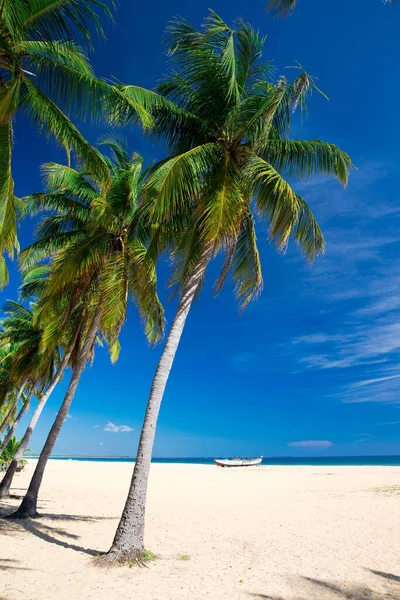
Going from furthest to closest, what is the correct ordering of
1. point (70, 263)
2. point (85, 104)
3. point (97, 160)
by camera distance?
1. point (70, 263)
2. point (97, 160)
3. point (85, 104)

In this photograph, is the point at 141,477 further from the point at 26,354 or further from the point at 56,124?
the point at 26,354

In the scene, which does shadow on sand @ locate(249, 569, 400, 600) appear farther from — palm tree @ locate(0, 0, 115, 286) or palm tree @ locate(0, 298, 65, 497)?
palm tree @ locate(0, 298, 65, 497)

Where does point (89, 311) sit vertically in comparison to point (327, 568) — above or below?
above

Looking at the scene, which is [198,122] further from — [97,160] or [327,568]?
[327,568]

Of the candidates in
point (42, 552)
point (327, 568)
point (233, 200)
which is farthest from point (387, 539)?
point (233, 200)

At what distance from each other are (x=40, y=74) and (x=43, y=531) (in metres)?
9.27

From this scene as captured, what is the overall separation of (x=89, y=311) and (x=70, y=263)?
264 cm

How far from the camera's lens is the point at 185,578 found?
6.10 m

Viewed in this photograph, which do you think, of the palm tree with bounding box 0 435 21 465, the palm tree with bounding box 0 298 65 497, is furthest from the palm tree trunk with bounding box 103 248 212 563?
the palm tree with bounding box 0 435 21 465

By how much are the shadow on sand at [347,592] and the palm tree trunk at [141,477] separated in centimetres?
204

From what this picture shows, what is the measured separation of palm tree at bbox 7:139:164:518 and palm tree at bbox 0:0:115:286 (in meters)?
3.05

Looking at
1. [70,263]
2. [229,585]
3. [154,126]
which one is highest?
[154,126]

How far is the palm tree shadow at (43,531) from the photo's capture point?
24.4 ft

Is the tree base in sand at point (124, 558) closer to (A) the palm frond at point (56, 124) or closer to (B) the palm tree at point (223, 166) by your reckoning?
(B) the palm tree at point (223, 166)
